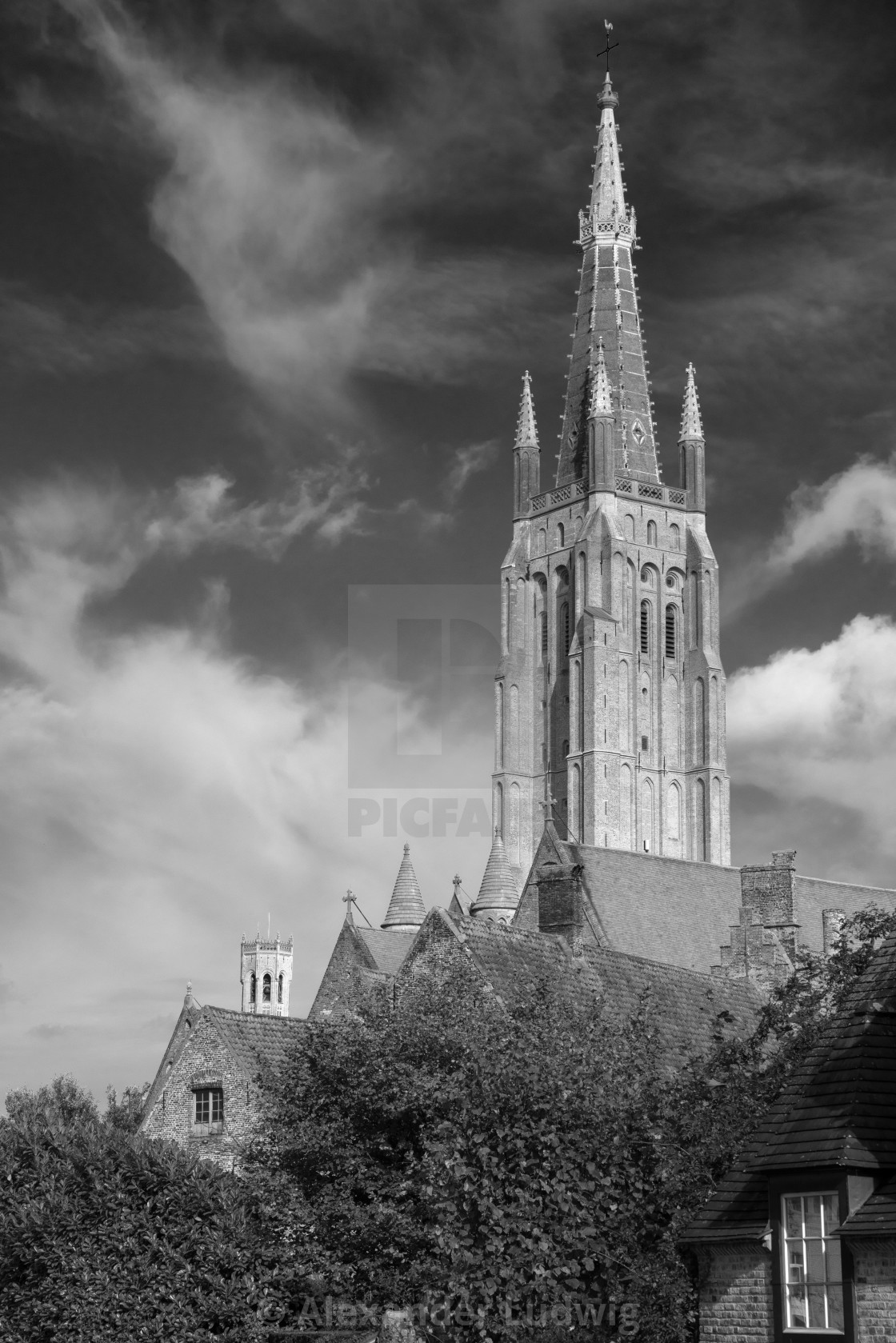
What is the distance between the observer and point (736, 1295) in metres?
21.2

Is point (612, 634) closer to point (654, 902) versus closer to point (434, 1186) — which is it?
point (654, 902)

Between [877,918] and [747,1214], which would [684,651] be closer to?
[877,918]

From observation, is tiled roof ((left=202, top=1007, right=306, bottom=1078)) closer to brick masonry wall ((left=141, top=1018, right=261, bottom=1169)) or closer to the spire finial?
brick masonry wall ((left=141, top=1018, right=261, bottom=1169))

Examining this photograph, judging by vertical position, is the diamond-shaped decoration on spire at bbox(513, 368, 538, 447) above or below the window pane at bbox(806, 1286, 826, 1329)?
above

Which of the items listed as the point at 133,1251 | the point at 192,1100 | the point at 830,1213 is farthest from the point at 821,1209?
the point at 192,1100

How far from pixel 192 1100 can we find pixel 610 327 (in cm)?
10988

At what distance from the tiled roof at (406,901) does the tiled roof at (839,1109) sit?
6061 cm

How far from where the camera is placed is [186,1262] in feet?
88.2

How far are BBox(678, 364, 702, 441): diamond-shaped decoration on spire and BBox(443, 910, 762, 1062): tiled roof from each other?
10274 centimetres

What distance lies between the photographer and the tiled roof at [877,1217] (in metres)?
19.2

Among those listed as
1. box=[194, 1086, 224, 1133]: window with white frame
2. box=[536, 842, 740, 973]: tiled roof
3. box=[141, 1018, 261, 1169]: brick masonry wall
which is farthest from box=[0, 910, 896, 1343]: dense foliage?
box=[536, 842, 740, 973]: tiled roof

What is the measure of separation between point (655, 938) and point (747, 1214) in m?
36.4

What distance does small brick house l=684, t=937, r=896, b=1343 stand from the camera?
19.5 metres

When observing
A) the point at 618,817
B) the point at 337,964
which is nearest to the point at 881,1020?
the point at 337,964
